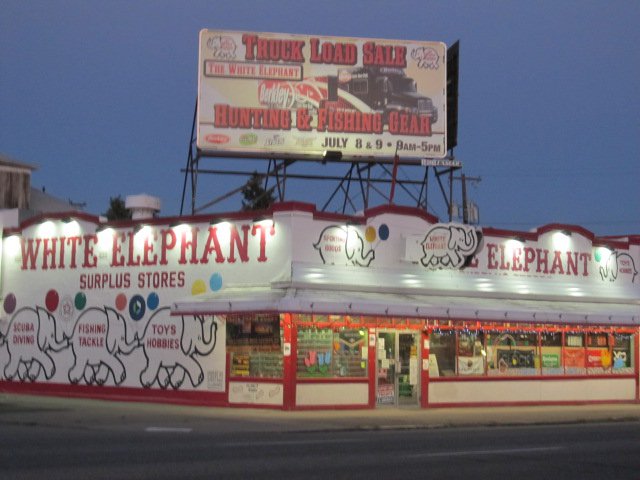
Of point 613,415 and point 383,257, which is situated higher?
point 383,257

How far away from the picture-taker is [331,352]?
27.0 m

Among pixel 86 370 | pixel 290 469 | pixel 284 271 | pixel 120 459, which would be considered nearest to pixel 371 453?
pixel 290 469

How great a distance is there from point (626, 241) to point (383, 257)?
10216 millimetres

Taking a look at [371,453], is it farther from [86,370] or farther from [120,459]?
[86,370]

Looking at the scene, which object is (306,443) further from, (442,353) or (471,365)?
(471,365)

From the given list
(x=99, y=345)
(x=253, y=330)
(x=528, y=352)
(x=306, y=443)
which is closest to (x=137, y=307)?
(x=99, y=345)

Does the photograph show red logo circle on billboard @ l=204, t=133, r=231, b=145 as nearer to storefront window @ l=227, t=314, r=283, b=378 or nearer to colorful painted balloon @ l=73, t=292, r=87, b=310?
colorful painted balloon @ l=73, t=292, r=87, b=310

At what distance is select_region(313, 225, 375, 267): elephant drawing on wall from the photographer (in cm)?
2720

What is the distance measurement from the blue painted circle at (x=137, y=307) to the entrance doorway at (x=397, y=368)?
6.62 metres

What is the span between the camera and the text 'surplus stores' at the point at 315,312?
1053 inches

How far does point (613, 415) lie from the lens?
2773cm

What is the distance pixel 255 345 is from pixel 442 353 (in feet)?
18.4

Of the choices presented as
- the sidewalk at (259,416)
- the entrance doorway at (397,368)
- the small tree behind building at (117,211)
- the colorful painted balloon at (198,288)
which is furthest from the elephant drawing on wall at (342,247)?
the small tree behind building at (117,211)

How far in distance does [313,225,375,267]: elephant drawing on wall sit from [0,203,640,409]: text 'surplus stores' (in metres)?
0.05
